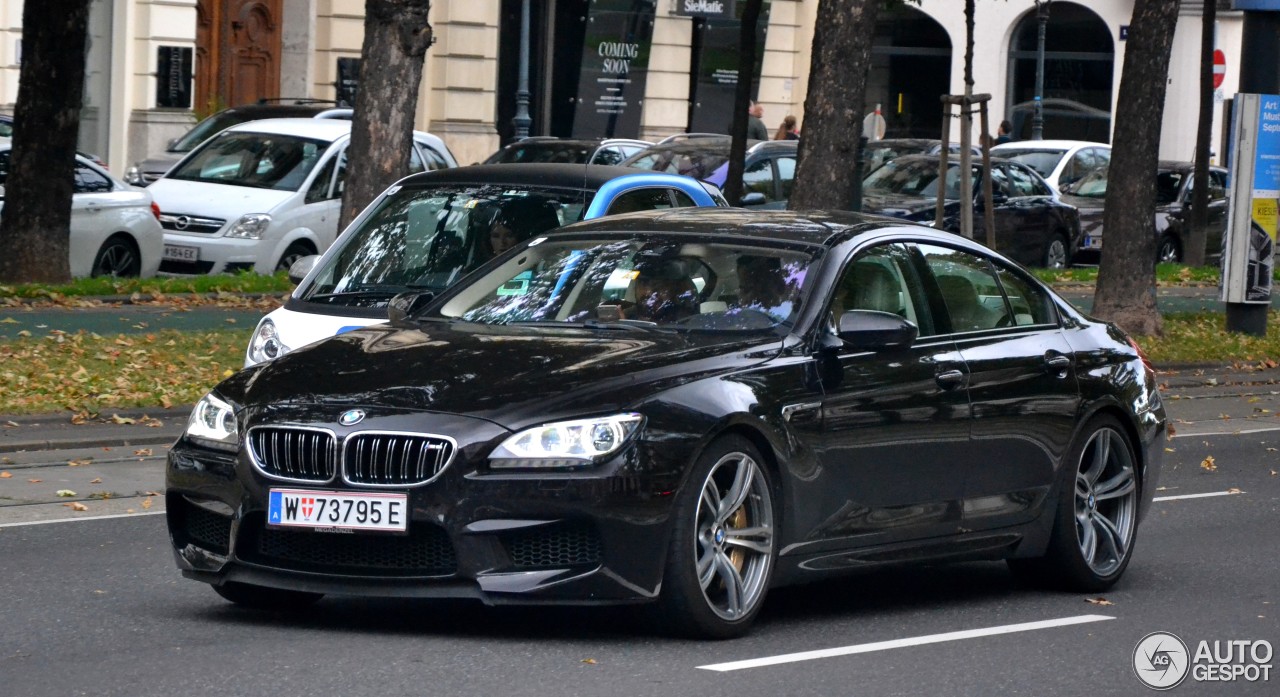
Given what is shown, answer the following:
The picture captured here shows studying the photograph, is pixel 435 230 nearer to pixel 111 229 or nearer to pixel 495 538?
pixel 495 538

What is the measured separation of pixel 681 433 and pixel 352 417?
1033 millimetres

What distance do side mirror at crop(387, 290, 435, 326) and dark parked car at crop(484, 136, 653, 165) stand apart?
57.4 ft

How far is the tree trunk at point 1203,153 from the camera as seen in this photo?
2991 centimetres

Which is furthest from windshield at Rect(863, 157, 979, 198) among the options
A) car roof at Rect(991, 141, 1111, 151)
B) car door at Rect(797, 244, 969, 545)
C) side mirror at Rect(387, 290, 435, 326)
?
car door at Rect(797, 244, 969, 545)

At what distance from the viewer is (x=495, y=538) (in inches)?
271

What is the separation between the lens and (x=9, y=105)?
3108 cm

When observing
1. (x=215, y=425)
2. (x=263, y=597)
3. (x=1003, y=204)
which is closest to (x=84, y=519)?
(x=263, y=597)

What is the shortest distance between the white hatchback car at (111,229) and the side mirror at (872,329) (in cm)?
1451

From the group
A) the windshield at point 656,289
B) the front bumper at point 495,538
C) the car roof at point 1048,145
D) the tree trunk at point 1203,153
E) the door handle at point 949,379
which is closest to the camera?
the front bumper at point 495,538

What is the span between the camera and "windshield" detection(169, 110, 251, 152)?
92.9 feet

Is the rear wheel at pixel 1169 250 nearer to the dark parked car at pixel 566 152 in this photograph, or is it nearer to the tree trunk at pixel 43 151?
the dark parked car at pixel 566 152

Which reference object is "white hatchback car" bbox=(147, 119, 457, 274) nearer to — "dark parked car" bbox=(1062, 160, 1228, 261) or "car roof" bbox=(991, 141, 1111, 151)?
"dark parked car" bbox=(1062, 160, 1228, 261)

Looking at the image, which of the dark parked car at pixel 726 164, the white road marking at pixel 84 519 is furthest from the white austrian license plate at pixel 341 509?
the dark parked car at pixel 726 164

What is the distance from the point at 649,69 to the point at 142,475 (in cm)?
3193
